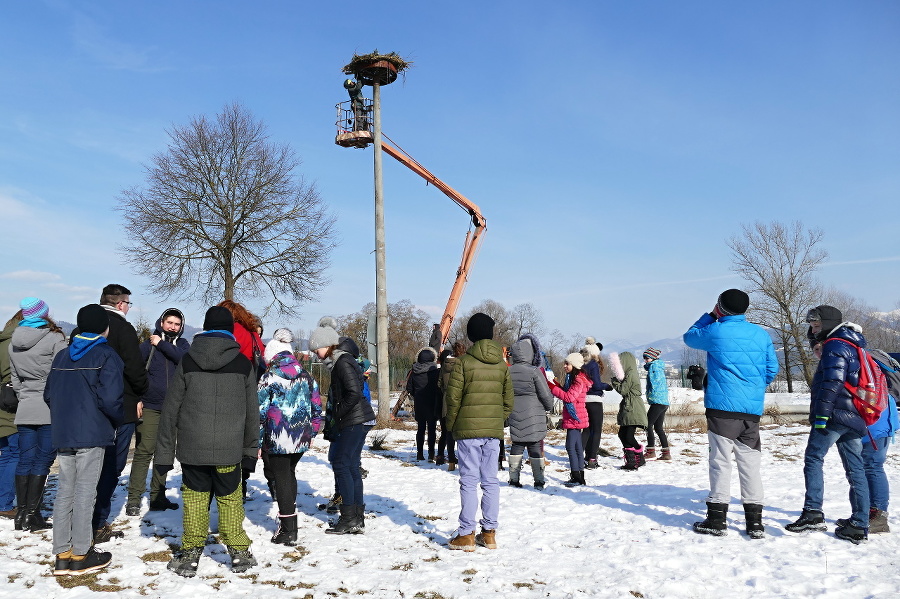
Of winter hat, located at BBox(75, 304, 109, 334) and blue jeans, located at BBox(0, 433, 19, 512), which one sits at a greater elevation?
winter hat, located at BBox(75, 304, 109, 334)

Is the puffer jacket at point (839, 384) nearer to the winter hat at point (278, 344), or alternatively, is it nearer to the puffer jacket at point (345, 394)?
the puffer jacket at point (345, 394)

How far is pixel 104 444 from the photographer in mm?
4621

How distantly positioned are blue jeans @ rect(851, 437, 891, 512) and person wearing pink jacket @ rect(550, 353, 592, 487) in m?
3.43

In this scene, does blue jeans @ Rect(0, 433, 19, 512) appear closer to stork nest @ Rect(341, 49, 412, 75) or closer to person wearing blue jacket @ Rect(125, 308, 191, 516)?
person wearing blue jacket @ Rect(125, 308, 191, 516)

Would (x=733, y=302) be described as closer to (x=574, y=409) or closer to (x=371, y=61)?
(x=574, y=409)

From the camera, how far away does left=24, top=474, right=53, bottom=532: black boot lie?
5535 millimetres

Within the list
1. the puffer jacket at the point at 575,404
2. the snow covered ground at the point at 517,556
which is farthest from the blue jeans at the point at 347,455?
the puffer jacket at the point at 575,404

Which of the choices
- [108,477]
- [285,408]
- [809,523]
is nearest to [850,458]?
[809,523]

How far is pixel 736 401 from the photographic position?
17.7 feet

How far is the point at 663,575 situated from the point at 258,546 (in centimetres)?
329

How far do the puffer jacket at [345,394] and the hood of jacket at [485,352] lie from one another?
105 cm

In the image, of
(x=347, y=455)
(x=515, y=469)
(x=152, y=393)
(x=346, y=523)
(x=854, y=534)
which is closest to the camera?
(x=854, y=534)

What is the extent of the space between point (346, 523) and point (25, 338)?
3306 millimetres

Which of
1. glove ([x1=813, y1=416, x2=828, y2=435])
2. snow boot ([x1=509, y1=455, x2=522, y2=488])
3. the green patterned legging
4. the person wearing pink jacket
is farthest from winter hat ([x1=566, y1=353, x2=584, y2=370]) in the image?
the green patterned legging
